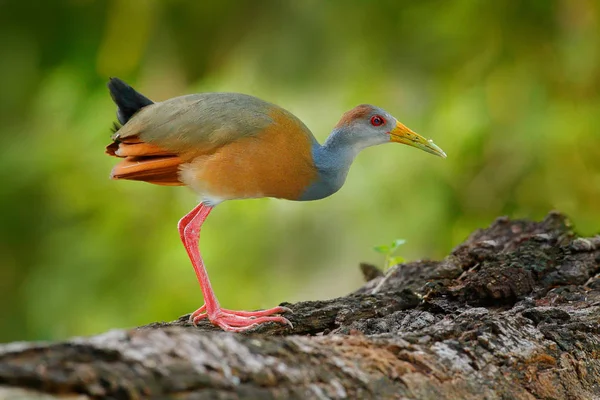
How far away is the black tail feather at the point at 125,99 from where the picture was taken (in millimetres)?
3482

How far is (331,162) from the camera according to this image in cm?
337

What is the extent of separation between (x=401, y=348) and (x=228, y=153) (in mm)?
1287

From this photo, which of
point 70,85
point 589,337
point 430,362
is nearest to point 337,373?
point 430,362

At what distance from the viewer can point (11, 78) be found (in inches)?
335

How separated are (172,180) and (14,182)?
17.2ft

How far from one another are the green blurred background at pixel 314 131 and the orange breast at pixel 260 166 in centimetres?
278

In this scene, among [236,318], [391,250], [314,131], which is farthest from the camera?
[314,131]

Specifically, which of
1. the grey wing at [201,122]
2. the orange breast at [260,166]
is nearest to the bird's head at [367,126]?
the orange breast at [260,166]

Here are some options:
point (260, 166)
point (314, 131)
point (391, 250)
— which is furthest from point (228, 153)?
point (314, 131)

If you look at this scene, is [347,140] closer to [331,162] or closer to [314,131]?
[331,162]

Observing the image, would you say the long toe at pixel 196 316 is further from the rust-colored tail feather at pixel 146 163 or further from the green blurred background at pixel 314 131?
the green blurred background at pixel 314 131

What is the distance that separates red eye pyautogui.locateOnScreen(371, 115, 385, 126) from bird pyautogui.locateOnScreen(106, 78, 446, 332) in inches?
3.0

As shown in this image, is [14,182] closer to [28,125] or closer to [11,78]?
[28,125]

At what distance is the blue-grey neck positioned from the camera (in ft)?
11.0
